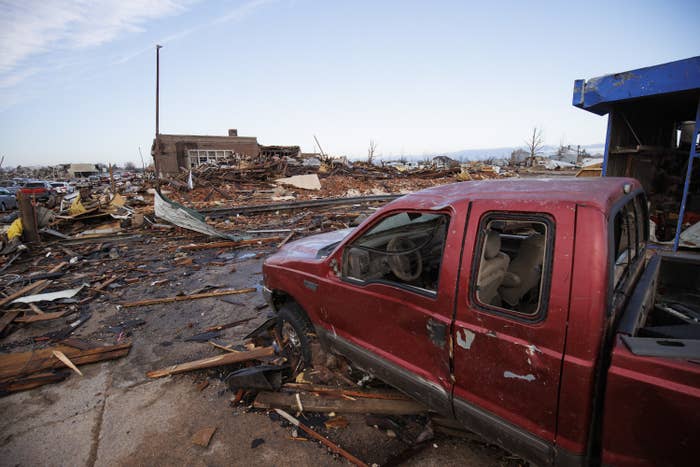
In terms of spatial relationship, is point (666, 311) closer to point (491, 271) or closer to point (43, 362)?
point (491, 271)

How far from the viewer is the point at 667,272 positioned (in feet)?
9.32

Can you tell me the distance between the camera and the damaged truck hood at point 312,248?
11.2 ft

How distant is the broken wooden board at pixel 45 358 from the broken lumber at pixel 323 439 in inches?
100

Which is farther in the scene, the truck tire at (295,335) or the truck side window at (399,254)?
the truck tire at (295,335)

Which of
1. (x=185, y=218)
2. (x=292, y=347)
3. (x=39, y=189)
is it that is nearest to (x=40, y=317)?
(x=292, y=347)

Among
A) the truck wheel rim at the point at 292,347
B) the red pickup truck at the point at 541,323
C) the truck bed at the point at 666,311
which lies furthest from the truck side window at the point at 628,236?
the truck wheel rim at the point at 292,347

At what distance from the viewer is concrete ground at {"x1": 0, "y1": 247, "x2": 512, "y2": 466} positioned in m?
2.68

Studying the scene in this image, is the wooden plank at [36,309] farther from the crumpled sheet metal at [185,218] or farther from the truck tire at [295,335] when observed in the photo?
the crumpled sheet metal at [185,218]

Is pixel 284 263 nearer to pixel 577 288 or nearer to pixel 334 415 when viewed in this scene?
pixel 334 415

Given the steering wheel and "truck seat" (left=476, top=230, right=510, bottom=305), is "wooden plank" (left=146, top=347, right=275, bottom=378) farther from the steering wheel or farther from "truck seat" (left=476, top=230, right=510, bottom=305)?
"truck seat" (left=476, top=230, right=510, bottom=305)

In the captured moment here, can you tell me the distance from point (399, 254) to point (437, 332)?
Result: 0.73 meters

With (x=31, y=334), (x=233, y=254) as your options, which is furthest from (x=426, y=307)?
(x=233, y=254)

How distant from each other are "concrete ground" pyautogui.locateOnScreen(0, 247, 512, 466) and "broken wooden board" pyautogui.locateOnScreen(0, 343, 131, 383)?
128 mm

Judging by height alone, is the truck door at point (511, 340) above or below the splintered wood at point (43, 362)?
above
